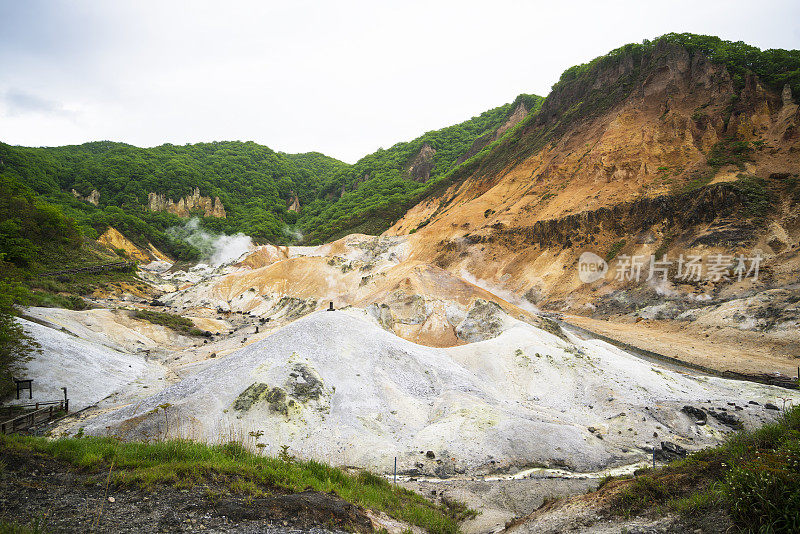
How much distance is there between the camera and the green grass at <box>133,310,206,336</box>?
1209 inches

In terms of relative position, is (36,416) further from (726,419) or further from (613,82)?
(613,82)

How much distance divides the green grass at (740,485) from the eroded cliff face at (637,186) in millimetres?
31585

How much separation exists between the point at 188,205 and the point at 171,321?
86.2 m

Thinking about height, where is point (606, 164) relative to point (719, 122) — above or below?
below

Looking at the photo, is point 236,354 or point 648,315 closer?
point 236,354

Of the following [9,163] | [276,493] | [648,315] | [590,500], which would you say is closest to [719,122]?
[648,315]

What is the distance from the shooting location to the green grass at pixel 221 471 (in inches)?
258

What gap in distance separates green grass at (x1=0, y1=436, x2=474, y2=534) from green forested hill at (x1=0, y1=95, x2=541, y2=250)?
71614 mm

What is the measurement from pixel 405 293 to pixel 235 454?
2407 centimetres

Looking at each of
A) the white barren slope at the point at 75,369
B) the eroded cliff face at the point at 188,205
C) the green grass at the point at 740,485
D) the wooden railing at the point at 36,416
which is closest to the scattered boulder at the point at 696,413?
the green grass at the point at 740,485

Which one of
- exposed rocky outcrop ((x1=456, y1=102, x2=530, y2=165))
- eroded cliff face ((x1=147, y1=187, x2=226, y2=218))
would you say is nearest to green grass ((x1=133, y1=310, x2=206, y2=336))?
exposed rocky outcrop ((x1=456, y1=102, x2=530, y2=165))

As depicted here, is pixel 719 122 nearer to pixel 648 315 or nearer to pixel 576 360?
pixel 648 315

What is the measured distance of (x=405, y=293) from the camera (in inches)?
1265

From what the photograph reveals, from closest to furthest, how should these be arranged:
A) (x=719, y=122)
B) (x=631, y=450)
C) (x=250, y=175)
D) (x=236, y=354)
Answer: (x=631, y=450) < (x=236, y=354) < (x=719, y=122) < (x=250, y=175)
